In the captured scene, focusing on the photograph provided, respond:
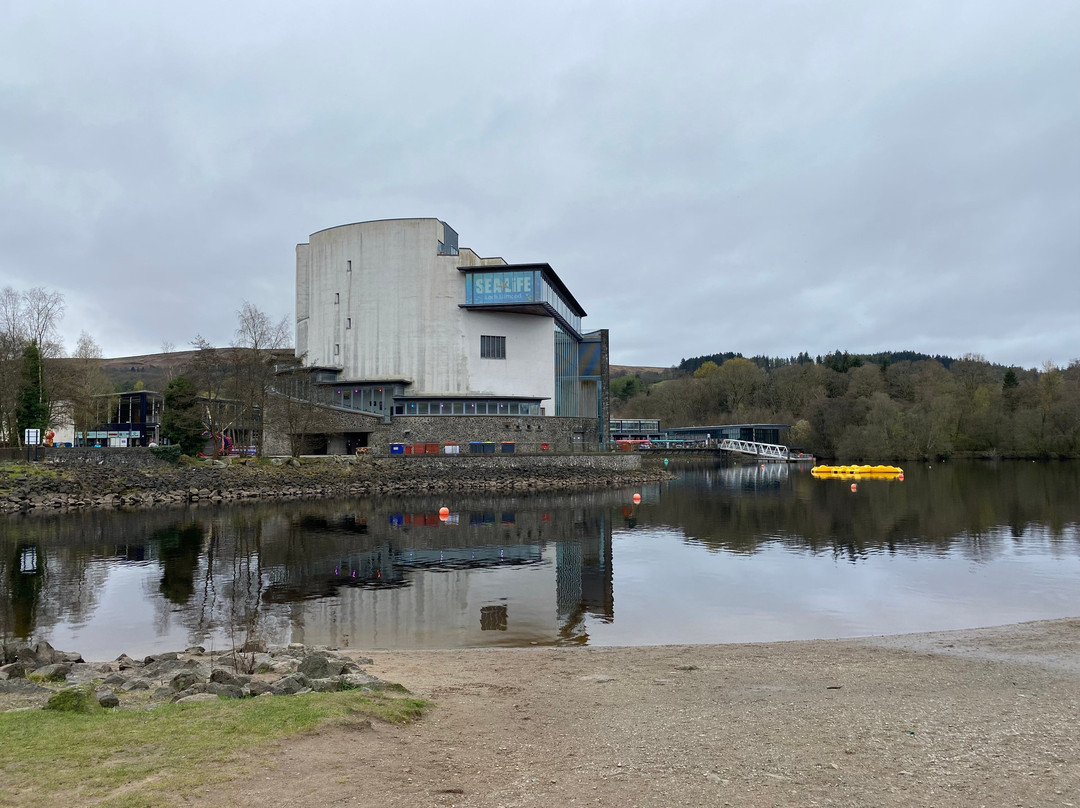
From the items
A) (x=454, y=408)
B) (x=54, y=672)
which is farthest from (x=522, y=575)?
(x=454, y=408)

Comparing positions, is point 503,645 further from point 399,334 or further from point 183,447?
point 399,334

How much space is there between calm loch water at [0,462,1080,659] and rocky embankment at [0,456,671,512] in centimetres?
506

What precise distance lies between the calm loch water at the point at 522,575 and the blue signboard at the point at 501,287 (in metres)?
27.4

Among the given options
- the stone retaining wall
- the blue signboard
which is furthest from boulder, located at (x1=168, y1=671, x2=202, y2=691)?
the blue signboard

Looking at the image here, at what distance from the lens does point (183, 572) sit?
2298 cm

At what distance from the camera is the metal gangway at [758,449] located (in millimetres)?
111188

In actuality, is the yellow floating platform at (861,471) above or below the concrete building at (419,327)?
below

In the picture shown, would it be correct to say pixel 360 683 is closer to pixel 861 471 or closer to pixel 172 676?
pixel 172 676

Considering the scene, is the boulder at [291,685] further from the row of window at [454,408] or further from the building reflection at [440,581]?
the row of window at [454,408]

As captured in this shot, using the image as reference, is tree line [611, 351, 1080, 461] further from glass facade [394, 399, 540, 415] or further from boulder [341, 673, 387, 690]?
boulder [341, 673, 387, 690]

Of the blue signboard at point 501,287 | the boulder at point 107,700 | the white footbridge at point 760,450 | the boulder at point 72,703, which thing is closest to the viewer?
the boulder at point 72,703

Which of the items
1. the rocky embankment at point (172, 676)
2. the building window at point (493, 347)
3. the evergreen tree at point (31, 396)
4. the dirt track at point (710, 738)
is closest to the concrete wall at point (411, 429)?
the building window at point (493, 347)

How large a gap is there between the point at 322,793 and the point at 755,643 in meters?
10.8

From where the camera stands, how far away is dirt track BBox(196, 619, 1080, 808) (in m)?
6.22
